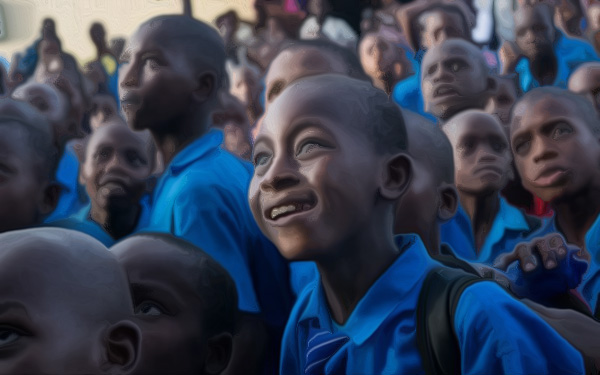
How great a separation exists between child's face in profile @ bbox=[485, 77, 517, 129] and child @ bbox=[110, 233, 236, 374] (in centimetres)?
163

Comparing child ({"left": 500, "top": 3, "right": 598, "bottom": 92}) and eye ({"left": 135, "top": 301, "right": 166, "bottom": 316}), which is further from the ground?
child ({"left": 500, "top": 3, "right": 598, "bottom": 92})

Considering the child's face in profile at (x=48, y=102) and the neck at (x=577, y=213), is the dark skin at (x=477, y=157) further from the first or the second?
the child's face in profile at (x=48, y=102)

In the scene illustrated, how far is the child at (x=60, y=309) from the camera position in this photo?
3.92ft

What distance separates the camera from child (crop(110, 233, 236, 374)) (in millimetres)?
1613

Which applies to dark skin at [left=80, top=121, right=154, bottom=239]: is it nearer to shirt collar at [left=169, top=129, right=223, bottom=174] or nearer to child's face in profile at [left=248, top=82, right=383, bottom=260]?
shirt collar at [left=169, top=129, right=223, bottom=174]

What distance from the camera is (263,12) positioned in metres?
3.74

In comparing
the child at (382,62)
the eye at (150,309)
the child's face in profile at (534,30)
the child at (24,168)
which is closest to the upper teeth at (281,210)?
the eye at (150,309)

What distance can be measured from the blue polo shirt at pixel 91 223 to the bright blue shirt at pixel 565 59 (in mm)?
→ 1710

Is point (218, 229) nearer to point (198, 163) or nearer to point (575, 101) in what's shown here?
point (198, 163)

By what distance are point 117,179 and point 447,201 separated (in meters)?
1.22

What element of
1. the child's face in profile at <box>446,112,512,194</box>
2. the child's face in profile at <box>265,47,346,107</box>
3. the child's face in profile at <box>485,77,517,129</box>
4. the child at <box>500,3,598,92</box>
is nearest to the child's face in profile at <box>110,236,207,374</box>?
the child's face in profile at <box>265,47,346,107</box>

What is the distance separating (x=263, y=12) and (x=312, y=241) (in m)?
2.45

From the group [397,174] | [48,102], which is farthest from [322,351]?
[48,102]

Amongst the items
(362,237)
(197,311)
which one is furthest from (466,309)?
(197,311)
